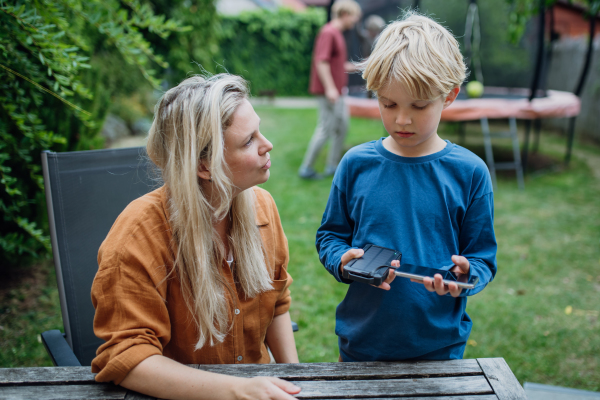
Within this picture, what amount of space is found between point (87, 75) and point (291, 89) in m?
12.7

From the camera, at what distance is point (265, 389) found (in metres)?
1.05

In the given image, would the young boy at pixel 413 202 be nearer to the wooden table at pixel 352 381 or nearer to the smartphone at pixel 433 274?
the smartphone at pixel 433 274

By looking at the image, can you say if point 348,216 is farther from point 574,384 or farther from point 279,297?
point 574,384

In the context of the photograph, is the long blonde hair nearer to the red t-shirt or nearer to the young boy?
the young boy

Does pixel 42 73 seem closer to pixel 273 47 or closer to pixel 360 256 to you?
pixel 360 256

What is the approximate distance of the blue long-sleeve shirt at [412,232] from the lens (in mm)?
1273

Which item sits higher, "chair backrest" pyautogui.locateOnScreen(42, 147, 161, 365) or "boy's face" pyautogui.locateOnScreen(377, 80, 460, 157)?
"boy's face" pyautogui.locateOnScreen(377, 80, 460, 157)

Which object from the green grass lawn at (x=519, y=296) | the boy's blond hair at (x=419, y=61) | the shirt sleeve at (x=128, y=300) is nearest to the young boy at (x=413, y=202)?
the boy's blond hair at (x=419, y=61)

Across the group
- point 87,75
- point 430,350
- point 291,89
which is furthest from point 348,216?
point 291,89

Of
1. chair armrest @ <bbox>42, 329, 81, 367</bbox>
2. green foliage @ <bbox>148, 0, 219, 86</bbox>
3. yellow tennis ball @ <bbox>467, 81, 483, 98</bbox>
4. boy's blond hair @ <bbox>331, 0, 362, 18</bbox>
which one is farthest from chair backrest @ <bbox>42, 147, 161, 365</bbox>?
yellow tennis ball @ <bbox>467, 81, 483, 98</bbox>

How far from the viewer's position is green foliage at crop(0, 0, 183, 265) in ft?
5.58

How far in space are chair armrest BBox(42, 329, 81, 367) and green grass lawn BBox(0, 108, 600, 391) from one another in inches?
43.0

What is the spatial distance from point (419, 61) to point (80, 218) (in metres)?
1.49

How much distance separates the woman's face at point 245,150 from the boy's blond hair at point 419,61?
0.35 metres
